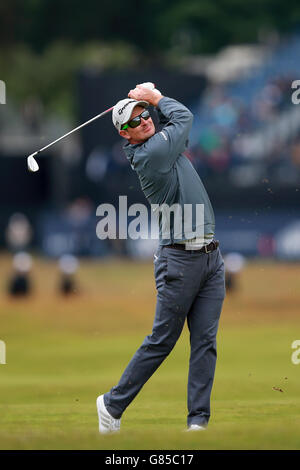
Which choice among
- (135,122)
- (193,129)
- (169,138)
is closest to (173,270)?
(169,138)

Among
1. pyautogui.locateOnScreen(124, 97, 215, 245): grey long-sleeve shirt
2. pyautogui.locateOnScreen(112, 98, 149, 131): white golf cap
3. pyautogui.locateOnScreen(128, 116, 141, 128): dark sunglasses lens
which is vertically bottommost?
pyautogui.locateOnScreen(124, 97, 215, 245): grey long-sleeve shirt

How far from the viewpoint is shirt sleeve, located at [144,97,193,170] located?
6465 millimetres

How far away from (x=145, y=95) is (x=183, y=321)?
1511mm

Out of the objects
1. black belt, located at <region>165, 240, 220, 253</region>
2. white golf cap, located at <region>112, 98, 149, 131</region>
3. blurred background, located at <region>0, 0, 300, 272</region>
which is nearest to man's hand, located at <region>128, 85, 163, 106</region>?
white golf cap, located at <region>112, 98, 149, 131</region>

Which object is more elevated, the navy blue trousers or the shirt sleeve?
the shirt sleeve

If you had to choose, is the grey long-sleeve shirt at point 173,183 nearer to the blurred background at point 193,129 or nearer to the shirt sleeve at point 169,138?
the shirt sleeve at point 169,138

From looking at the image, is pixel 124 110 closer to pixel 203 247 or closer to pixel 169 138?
pixel 169 138

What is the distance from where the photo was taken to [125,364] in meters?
11.8

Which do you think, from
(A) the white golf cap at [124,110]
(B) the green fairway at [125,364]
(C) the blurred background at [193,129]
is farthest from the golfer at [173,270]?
(C) the blurred background at [193,129]

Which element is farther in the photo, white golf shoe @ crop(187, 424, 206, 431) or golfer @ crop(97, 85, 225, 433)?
golfer @ crop(97, 85, 225, 433)

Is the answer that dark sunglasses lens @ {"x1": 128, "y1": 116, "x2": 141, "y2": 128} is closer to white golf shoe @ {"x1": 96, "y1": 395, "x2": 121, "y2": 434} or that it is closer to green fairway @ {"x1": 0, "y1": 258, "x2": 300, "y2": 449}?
white golf shoe @ {"x1": 96, "y1": 395, "x2": 121, "y2": 434}

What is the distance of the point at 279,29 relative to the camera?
38125 millimetres

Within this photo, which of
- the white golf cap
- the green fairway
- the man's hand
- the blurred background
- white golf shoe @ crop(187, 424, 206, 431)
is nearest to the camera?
the green fairway
